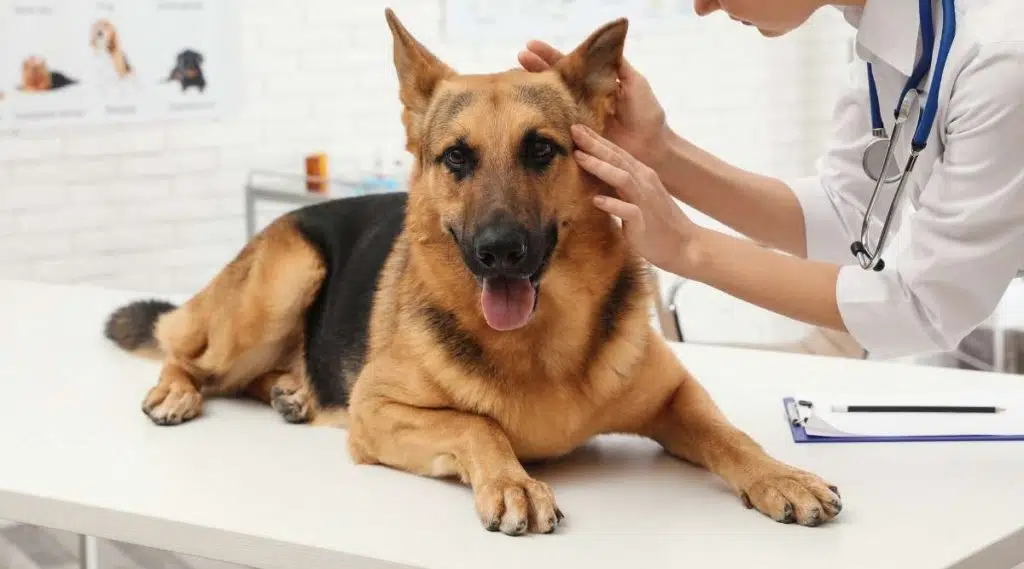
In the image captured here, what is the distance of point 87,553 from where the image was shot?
1.99m

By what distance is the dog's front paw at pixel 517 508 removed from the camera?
1.24 meters

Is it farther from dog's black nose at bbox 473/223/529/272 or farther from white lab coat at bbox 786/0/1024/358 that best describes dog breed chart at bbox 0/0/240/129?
white lab coat at bbox 786/0/1024/358

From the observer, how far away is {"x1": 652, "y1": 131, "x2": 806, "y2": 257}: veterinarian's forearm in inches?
74.4

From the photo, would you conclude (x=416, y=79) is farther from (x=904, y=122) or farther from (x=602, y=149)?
(x=904, y=122)

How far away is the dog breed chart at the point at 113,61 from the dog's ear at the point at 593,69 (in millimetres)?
2455

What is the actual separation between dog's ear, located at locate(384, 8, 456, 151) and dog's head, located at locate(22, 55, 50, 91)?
7.54ft

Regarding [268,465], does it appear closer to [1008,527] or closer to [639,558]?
[639,558]

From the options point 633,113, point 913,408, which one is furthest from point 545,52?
point 913,408

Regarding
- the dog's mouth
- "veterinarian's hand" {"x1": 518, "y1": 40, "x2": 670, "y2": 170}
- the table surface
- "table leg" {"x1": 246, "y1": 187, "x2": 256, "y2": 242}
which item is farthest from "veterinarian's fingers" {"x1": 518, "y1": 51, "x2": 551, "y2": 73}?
"table leg" {"x1": 246, "y1": 187, "x2": 256, "y2": 242}

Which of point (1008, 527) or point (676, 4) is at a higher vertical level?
point (676, 4)

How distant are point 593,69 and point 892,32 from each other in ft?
1.34

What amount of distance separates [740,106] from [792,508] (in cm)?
415

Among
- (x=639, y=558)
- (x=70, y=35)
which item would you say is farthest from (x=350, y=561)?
(x=70, y=35)

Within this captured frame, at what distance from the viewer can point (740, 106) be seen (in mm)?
5211
